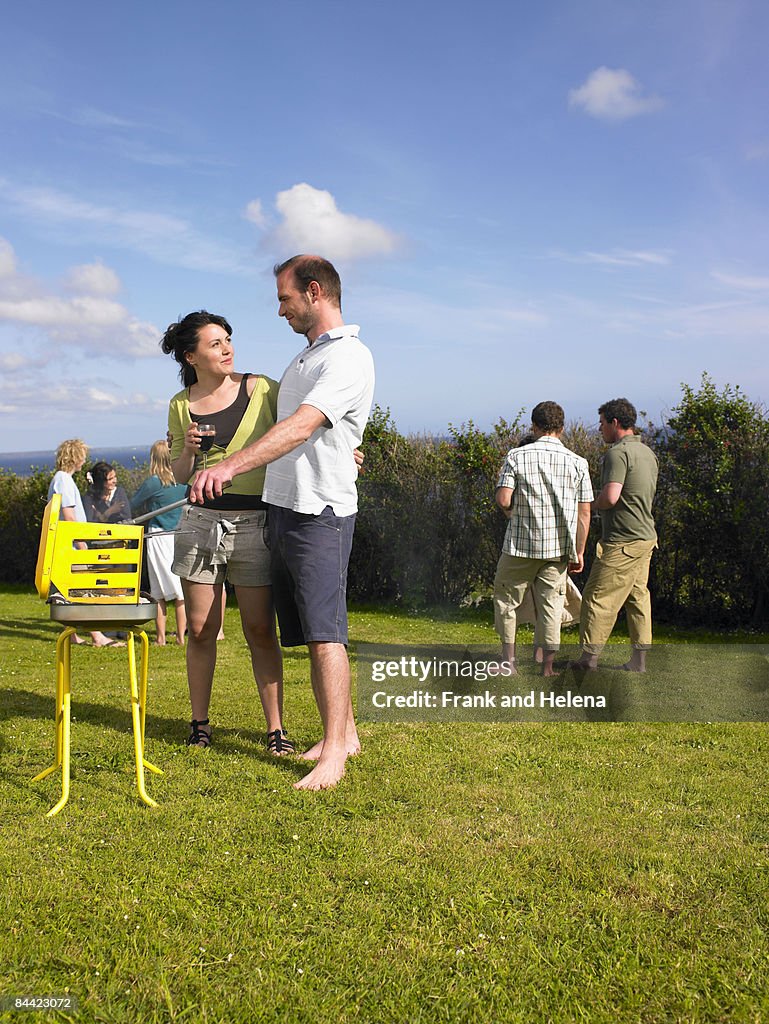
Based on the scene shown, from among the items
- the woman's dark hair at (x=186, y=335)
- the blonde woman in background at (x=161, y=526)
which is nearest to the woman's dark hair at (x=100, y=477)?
the blonde woman in background at (x=161, y=526)

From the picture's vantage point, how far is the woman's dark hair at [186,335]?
4.49 metres

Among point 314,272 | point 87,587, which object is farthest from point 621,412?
point 87,587

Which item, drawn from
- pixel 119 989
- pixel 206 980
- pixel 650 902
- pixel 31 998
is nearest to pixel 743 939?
pixel 650 902

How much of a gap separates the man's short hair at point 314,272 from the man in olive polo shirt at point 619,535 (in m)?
3.08

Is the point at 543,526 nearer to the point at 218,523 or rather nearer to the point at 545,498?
the point at 545,498

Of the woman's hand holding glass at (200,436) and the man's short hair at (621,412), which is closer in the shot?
the woman's hand holding glass at (200,436)

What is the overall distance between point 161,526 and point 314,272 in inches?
178

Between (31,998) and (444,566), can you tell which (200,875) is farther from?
(444,566)

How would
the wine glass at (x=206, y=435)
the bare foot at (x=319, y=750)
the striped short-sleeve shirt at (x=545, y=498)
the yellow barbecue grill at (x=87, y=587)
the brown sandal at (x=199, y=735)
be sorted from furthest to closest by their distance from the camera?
1. the striped short-sleeve shirt at (x=545, y=498)
2. the brown sandal at (x=199, y=735)
3. the bare foot at (x=319, y=750)
4. the wine glass at (x=206, y=435)
5. the yellow barbecue grill at (x=87, y=587)

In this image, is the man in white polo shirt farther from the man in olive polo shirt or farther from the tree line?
the tree line

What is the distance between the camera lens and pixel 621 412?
266 inches

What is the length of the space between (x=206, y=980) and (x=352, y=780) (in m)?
1.65

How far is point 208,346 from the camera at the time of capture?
4.46m

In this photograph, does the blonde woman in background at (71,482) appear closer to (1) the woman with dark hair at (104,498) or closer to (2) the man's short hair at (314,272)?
(1) the woman with dark hair at (104,498)
